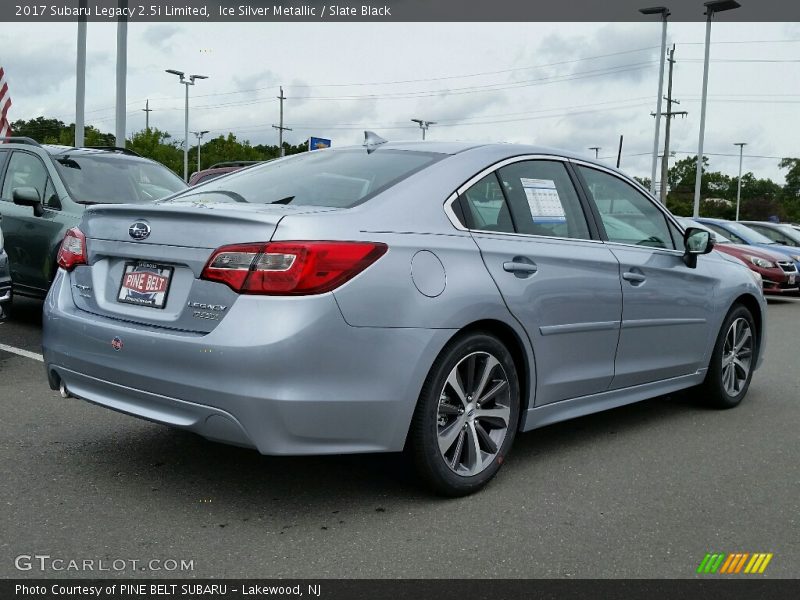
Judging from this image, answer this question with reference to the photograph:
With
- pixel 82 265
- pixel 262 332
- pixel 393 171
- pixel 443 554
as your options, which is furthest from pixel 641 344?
pixel 82 265

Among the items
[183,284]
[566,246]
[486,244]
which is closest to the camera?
[183,284]

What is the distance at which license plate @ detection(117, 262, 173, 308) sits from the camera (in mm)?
3607

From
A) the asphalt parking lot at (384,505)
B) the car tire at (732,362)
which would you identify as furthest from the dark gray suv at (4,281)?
the car tire at (732,362)

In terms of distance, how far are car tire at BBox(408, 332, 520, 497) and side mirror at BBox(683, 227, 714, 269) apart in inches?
75.1

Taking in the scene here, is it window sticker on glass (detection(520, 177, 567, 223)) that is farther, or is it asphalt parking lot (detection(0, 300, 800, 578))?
window sticker on glass (detection(520, 177, 567, 223))

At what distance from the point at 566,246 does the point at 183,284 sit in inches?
76.5

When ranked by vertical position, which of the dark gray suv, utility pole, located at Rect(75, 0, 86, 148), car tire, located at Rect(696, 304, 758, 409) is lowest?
car tire, located at Rect(696, 304, 758, 409)

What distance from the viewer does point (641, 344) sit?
4.93 m

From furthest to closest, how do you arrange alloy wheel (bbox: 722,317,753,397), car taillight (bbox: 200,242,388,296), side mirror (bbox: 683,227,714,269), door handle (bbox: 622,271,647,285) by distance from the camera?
alloy wheel (bbox: 722,317,753,397) → side mirror (bbox: 683,227,714,269) → door handle (bbox: 622,271,647,285) → car taillight (bbox: 200,242,388,296)

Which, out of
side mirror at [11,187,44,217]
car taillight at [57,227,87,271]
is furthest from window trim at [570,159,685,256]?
side mirror at [11,187,44,217]

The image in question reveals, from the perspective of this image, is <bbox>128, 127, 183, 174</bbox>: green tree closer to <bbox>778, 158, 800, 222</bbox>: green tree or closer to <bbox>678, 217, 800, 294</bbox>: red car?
<bbox>678, 217, 800, 294</bbox>: red car

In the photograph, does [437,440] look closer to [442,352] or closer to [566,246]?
[442,352]

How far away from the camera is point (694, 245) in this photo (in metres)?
5.39
